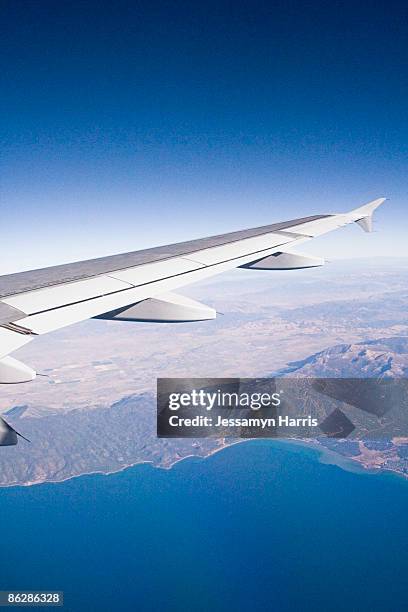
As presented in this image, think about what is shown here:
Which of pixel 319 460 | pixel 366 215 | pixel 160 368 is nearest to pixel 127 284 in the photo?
pixel 366 215

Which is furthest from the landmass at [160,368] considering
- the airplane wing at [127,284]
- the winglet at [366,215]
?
the winglet at [366,215]

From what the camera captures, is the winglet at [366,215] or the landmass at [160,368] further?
the landmass at [160,368]

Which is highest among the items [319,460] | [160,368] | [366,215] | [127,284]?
[366,215]

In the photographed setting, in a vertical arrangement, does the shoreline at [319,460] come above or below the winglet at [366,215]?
below

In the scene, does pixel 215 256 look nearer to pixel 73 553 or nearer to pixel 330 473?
pixel 73 553

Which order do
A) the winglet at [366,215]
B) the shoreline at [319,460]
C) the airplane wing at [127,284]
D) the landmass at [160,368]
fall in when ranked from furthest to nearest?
1. the landmass at [160,368]
2. the shoreline at [319,460]
3. the winglet at [366,215]
4. the airplane wing at [127,284]

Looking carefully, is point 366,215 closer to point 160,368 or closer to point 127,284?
point 127,284

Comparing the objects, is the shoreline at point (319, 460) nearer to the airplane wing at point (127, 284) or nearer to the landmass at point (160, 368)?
the landmass at point (160, 368)
